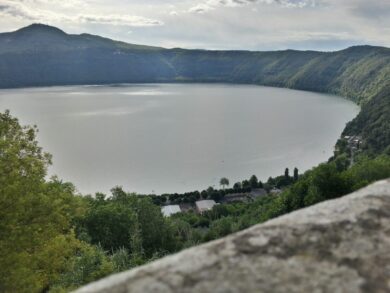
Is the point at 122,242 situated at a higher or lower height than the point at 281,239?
lower

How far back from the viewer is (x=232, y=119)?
19300 centimetres

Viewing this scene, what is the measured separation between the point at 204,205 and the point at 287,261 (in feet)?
280

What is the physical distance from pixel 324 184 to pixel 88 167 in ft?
273

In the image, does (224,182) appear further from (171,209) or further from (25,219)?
(25,219)

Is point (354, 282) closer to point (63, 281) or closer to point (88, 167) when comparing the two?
point (63, 281)

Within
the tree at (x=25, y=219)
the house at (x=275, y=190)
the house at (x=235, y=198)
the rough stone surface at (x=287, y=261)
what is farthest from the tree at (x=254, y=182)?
the rough stone surface at (x=287, y=261)

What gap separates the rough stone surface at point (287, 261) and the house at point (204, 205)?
3206 inches

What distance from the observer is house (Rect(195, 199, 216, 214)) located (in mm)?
85125

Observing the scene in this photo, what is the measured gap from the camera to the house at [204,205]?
3351 inches

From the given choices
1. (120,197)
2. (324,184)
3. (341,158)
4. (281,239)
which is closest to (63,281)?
(281,239)

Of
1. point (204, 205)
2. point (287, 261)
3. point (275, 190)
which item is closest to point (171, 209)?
point (204, 205)

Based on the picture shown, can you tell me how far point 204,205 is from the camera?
87.2 m

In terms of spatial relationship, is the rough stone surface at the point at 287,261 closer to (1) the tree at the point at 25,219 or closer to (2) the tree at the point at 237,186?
(1) the tree at the point at 25,219

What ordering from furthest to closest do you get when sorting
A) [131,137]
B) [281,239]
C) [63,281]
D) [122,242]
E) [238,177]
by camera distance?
[131,137] < [238,177] < [122,242] < [63,281] < [281,239]
